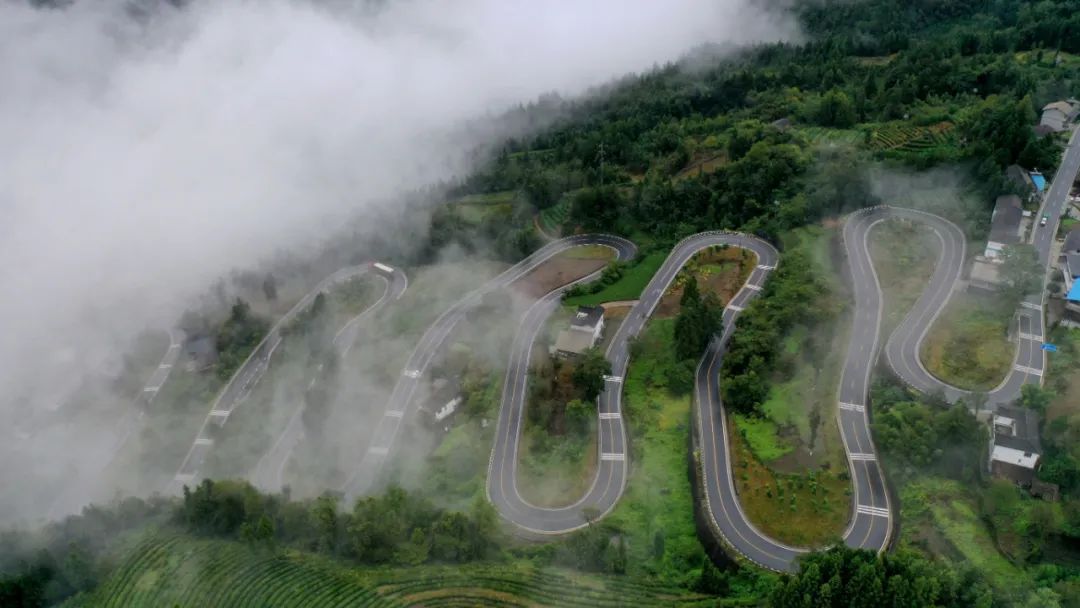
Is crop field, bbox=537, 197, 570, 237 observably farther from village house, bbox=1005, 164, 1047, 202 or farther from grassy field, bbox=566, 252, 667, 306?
village house, bbox=1005, 164, 1047, 202

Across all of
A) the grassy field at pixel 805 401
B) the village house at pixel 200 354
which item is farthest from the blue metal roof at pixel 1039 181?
the village house at pixel 200 354

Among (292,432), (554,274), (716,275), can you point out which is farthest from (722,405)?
(292,432)

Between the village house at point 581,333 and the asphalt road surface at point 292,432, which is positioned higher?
the village house at point 581,333

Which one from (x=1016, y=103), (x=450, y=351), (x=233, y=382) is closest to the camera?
(x=450, y=351)

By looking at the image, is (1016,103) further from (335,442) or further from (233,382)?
(233,382)

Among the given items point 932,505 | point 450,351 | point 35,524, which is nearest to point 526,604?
point 932,505

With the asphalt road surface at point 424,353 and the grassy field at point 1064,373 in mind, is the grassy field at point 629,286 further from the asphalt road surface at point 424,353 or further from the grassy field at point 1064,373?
the grassy field at point 1064,373
